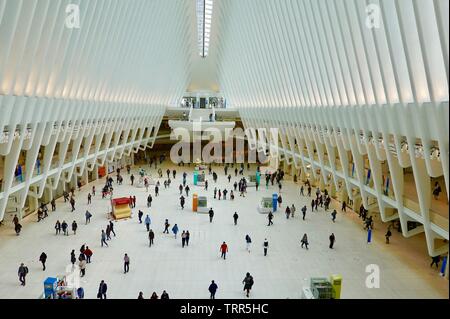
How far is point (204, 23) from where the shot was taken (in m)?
38.8

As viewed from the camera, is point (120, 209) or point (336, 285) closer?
point (336, 285)

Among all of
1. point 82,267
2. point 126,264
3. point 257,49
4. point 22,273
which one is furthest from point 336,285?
point 257,49

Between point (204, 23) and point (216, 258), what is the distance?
95.4ft

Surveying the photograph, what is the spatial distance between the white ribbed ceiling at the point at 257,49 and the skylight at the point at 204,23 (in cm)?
92

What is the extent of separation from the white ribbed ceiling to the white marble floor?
5605 millimetres

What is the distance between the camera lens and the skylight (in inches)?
1380

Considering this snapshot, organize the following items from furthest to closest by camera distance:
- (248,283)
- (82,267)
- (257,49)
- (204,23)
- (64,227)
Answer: (204,23) → (257,49) → (64,227) → (82,267) → (248,283)

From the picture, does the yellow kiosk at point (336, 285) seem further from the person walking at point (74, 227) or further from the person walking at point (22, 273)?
the person walking at point (74, 227)

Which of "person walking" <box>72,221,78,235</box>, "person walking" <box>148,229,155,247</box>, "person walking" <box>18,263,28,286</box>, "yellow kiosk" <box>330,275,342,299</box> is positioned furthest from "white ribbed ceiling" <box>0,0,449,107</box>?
"person walking" <box>148,229,155,247</box>

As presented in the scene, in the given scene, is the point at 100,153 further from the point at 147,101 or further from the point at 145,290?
the point at 145,290

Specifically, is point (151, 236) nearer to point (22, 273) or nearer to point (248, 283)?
point (22, 273)

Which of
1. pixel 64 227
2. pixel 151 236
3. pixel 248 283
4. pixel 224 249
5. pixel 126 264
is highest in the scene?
pixel 64 227
